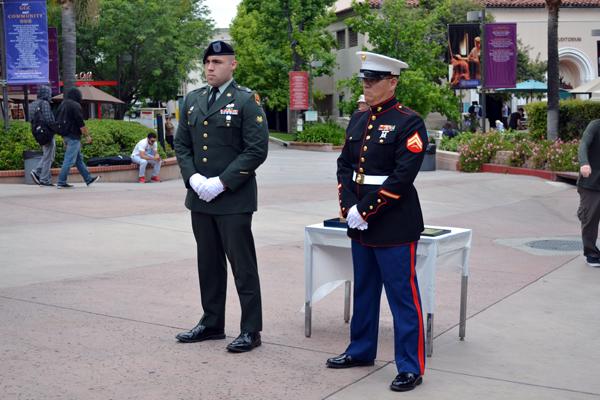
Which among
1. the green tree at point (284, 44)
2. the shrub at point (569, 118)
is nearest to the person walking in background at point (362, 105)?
the shrub at point (569, 118)

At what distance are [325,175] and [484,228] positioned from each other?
10.9 m

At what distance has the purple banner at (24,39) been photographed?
Result: 66.5 feet

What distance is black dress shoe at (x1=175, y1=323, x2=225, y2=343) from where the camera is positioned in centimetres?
639

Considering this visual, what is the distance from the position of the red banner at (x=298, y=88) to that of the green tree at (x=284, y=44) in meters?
2.24

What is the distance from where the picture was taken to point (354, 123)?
594cm

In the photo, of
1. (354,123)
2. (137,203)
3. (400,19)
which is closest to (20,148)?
(137,203)

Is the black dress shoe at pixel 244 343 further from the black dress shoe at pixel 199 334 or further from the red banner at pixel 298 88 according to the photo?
the red banner at pixel 298 88

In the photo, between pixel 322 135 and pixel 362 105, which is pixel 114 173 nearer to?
pixel 362 105

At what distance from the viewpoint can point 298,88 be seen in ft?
149

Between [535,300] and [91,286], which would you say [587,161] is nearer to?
[535,300]

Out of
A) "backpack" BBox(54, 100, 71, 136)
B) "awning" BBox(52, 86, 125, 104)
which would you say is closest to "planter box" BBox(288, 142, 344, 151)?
"awning" BBox(52, 86, 125, 104)

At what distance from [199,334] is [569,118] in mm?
21514

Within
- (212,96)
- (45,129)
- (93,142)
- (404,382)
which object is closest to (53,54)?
(93,142)

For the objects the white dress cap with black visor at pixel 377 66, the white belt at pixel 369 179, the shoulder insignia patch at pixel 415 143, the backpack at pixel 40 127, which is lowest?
the white belt at pixel 369 179
